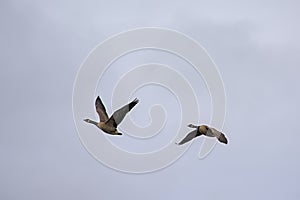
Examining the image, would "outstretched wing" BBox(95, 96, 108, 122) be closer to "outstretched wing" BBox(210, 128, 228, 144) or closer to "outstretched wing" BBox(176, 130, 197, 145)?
"outstretched wing" BBox(176, 130, 197, 145)

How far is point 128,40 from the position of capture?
13.3 ft

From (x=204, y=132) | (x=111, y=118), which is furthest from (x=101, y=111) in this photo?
(x=204, y=132)

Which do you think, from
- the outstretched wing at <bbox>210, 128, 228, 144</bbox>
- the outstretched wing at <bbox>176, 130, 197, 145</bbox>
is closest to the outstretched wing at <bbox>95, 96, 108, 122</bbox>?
the outstretched wing at <bbox>176, 130, 197, 145</bbox>

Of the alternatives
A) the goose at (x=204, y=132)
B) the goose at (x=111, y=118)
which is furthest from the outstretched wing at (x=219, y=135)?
the goose at (x=111, y=118)

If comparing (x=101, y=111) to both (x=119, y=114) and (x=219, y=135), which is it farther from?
(x=219, y=135)

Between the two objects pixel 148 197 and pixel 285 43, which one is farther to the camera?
pixel 285 43

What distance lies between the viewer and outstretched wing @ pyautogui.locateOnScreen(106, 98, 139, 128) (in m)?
3.97

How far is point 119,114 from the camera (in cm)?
396

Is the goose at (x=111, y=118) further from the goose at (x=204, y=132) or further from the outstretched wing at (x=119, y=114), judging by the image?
the goose at (x=204, y=132)

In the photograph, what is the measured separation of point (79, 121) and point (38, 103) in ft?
1.32

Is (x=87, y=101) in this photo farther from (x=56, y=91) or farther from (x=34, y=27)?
(x=34, y=27)

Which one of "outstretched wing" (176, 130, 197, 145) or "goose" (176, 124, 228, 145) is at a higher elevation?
"goose" (176, 124, 228, 145)

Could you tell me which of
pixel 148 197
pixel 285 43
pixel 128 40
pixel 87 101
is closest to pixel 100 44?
pixel 128 40

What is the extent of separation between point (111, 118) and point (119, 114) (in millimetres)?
88
